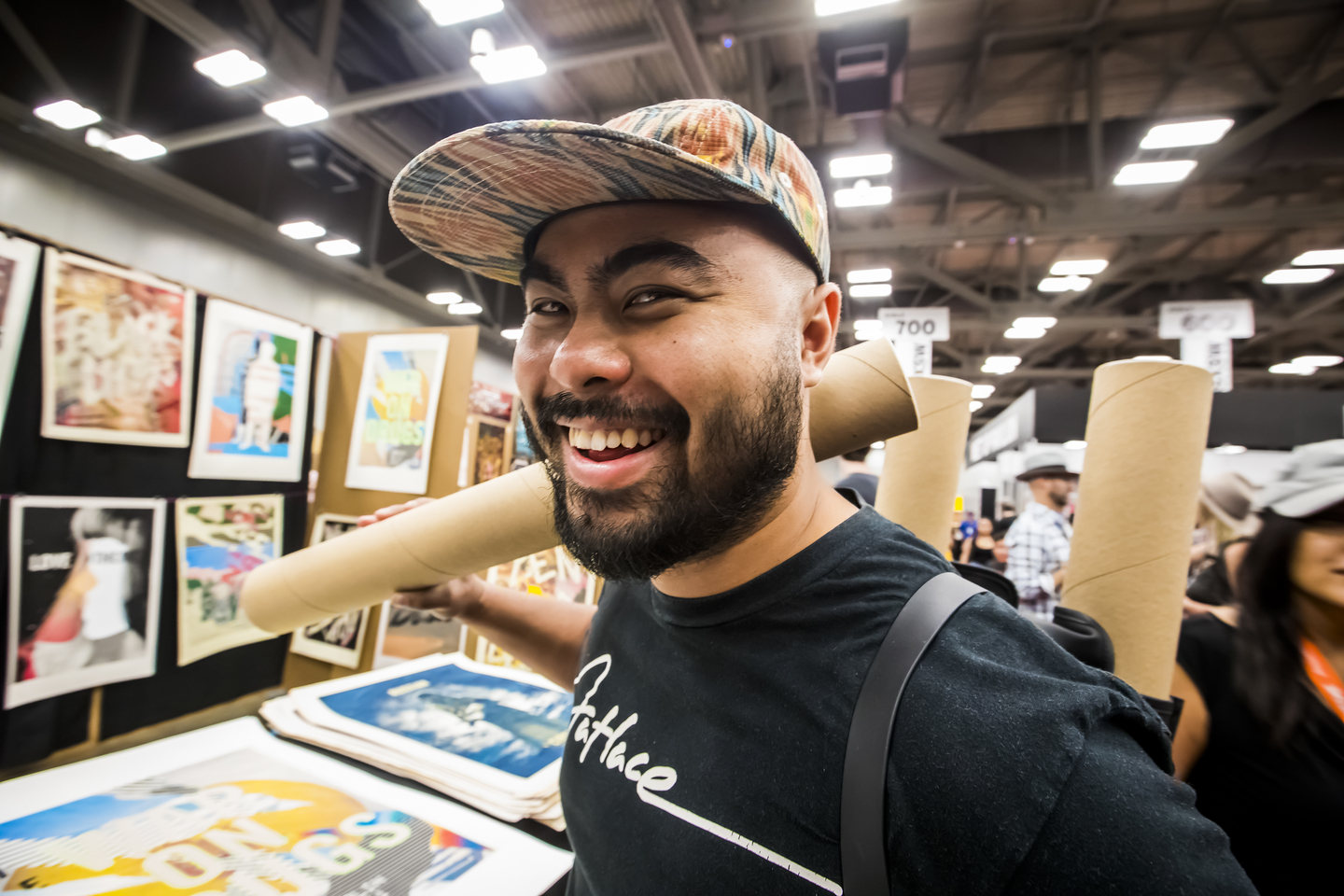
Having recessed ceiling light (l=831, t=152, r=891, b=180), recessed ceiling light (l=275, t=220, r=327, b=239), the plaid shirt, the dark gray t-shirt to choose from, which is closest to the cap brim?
the dark gray t-shirt

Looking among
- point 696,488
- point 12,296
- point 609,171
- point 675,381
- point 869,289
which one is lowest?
point 696,488

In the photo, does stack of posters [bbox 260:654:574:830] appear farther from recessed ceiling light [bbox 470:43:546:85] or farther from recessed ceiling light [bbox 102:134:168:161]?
recessed ceiling light [bbox 102:134:168:161]

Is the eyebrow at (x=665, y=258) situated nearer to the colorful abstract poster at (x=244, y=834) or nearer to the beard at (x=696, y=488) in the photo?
the beard at (x=696, y=488)

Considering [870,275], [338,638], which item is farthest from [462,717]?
[870,275]

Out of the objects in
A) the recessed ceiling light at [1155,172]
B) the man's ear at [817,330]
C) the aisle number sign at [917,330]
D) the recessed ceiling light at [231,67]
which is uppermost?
the recessed ceiling light at [1155,172]

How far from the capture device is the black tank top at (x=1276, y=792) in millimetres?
1085

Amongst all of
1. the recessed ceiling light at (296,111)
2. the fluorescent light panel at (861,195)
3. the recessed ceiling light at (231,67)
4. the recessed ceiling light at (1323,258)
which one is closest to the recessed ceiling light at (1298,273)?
the recessed ceiling light at (1323,258)

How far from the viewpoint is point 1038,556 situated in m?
4.24

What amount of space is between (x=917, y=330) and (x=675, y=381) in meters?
8.75

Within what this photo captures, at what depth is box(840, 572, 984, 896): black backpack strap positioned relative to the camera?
21.7 inches

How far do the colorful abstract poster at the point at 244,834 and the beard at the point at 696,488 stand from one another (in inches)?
20.0

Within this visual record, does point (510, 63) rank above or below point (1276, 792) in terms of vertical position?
above

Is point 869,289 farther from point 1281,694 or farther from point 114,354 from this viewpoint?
point 114,354

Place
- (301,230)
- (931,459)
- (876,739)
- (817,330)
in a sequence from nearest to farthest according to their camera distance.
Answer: (876,739)
(817,330)
(931,459)
(301,230)
